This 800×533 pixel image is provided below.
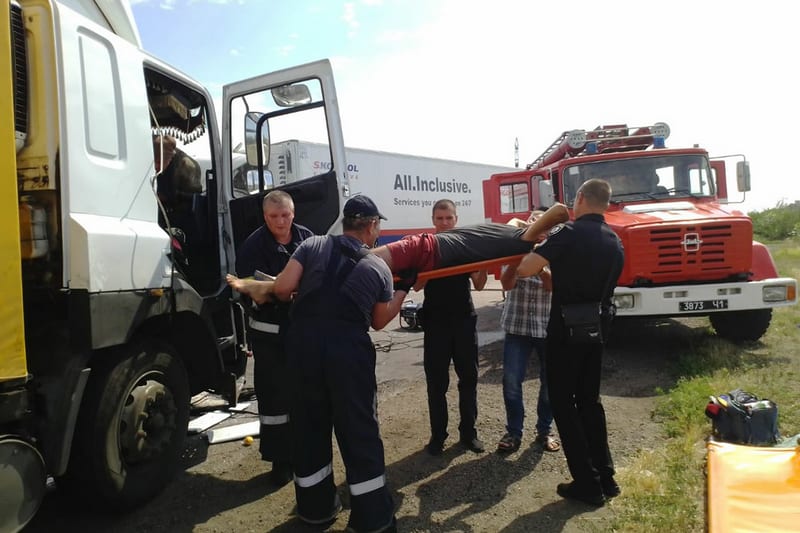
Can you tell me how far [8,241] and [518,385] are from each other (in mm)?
3122

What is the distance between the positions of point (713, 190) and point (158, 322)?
6.64 m

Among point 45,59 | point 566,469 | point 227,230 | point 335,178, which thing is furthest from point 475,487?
point 45,59

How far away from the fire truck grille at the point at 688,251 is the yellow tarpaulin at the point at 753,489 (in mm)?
2974

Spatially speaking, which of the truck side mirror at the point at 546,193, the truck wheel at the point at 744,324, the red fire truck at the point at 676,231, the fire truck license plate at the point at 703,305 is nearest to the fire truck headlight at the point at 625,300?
the red fire truck at the point at 676,231

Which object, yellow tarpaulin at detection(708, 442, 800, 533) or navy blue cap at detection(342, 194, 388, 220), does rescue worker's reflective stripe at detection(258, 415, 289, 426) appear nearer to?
navy blue cap at detection(342, 194, 388, 220)

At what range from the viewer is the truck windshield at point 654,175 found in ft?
22.0

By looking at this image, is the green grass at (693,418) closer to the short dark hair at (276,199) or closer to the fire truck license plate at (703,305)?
the fire truck license plate at (703,305)

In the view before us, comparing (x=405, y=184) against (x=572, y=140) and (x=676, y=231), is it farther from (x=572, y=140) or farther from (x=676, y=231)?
(x=676, y=231)

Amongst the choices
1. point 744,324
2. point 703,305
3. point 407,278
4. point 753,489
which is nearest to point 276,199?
point 407,278

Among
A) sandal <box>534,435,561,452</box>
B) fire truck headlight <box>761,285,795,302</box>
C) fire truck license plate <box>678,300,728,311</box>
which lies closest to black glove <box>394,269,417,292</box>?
sandal <box>534,435,561,452</box>

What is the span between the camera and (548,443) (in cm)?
382

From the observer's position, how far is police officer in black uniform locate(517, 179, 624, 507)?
3057 millimetres

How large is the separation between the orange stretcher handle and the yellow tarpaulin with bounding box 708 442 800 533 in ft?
5.10

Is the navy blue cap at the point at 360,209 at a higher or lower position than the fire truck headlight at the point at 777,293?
higher
